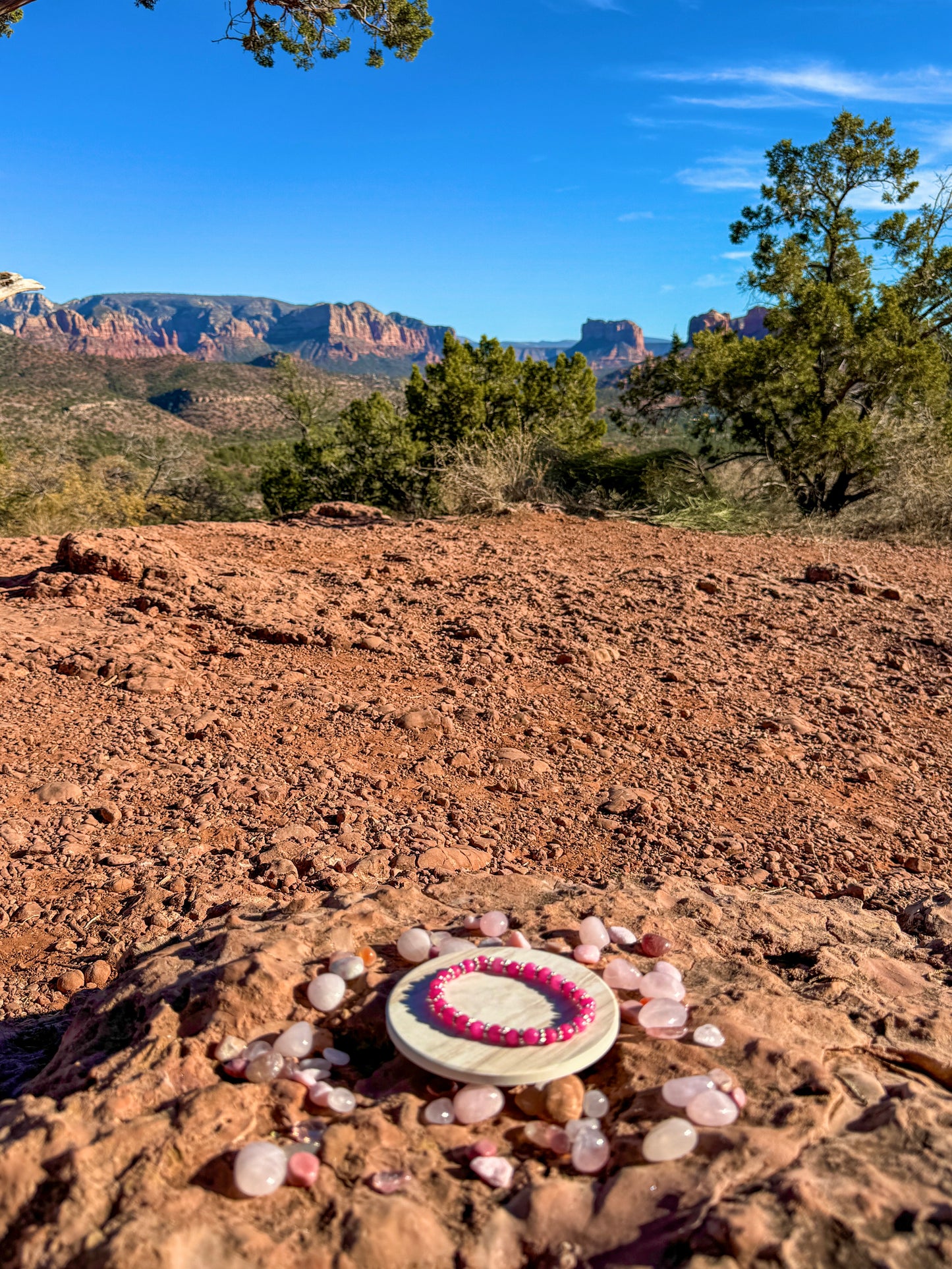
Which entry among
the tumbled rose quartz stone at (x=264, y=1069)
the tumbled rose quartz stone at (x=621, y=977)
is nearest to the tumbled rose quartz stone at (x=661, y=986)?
the tumbled rose quartz stone at (x=621, y=977)

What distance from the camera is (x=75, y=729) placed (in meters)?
3.29

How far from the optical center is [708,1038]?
1.53 m

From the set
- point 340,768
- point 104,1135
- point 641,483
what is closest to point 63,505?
point 641,483

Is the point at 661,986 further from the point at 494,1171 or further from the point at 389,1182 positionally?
the point at 389,1182

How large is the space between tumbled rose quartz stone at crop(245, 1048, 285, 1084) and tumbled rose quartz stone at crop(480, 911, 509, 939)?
57 centimetres

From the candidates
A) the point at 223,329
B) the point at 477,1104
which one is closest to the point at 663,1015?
the point at 477,1104

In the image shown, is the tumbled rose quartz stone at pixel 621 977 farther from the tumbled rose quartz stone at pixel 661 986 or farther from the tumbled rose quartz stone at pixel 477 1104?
the tumbled rose quartz stone at pixel 477 1104

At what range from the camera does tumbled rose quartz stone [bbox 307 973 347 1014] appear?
5.31 ft

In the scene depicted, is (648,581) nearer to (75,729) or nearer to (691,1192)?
(75,729)

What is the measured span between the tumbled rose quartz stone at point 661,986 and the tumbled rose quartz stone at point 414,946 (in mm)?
451

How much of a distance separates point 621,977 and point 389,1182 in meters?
0.67

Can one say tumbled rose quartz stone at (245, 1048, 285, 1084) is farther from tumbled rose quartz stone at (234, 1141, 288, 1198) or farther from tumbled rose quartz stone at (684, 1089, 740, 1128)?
tumbled rose quartz stone at (684, 1089, 740, 1128)

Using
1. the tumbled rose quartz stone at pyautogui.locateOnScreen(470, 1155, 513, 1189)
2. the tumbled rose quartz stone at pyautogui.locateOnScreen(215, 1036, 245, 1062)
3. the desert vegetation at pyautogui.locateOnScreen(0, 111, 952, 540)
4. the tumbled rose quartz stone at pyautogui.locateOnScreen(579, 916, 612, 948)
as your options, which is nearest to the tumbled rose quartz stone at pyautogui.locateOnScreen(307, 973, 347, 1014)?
the tumbled rose quartz stone at pyautogui.locateOnScreen(215, 1036, 245, 1062)

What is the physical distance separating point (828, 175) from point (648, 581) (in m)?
7.04
